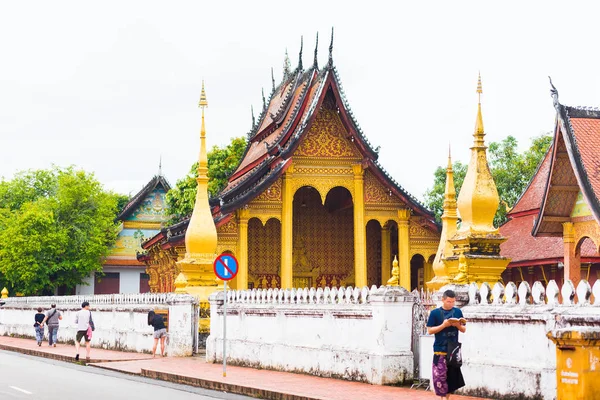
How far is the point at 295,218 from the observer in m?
34.5

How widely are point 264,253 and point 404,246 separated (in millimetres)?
4981

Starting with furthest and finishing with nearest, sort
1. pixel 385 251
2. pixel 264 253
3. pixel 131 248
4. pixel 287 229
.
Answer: pixel 131 248, pixel 264 253, pixel 385 251, pixel 287 229

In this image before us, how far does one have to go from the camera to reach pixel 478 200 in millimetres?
17578

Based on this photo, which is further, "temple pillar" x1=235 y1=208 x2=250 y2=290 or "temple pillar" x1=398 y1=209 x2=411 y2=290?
"temple pillar" x1=398 y1=209 x2=411 y2=290

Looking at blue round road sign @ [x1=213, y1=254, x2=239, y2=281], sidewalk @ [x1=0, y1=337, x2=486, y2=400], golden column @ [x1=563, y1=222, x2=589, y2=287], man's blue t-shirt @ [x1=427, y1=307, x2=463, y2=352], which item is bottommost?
sidewalk @ [x1=0, y1=337, x2=486, y2=400]

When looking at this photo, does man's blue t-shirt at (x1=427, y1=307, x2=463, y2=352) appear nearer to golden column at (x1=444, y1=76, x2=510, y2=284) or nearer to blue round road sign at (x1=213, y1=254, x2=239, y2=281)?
golden column at (x1=444, y1=76, x2=510, y2=284)

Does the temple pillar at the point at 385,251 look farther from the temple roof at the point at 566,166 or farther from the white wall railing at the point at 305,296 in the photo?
the temple roof at the point at 566,166

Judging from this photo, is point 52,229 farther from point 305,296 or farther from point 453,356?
point 453,356

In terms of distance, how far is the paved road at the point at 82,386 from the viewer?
47.9 feet

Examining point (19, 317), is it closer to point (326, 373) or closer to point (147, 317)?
point (147, 317)

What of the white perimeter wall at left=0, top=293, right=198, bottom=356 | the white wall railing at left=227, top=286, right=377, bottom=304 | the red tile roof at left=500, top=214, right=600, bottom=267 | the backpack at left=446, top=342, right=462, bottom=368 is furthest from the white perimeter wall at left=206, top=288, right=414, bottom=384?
the red tile roof at left=500, top=214, right=600, bottom=267

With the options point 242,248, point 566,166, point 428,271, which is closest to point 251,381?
point 566,166

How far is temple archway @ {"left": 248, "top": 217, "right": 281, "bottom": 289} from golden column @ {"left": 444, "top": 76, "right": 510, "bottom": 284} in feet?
52.1

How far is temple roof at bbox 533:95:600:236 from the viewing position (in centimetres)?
1886
